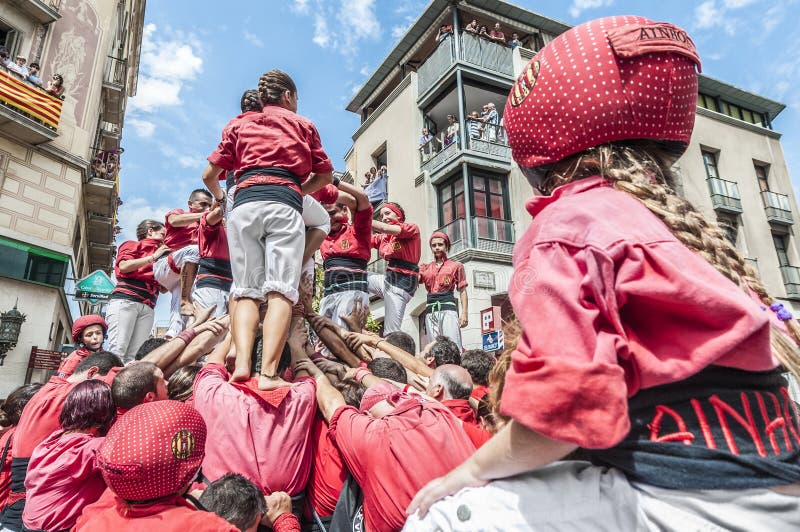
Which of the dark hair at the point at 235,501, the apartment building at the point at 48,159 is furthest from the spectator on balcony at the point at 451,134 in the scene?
the dark hair at the point at 235,501

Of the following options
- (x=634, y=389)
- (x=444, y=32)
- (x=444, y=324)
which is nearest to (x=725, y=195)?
(x=444, y=32)

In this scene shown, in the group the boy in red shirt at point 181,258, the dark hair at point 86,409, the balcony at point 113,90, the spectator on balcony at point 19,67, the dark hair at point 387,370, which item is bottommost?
the dark hair at point 86,409

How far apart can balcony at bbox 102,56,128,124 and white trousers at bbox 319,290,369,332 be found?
50.7 feet

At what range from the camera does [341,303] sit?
584 centimetres

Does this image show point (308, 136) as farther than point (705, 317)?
Yes

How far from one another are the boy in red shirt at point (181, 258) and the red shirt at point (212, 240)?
0.34 m

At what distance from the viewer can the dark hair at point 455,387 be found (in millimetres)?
2770

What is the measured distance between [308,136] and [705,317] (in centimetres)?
287

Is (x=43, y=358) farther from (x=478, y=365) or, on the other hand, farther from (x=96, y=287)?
(x=478, y=365)

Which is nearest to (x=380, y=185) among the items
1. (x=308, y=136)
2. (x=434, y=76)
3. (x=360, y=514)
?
(x=434, y=76)

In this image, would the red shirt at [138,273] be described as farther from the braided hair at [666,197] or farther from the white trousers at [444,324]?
the braided hair at [666,197]

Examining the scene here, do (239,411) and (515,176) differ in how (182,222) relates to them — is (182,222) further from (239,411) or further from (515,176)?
(515,176)

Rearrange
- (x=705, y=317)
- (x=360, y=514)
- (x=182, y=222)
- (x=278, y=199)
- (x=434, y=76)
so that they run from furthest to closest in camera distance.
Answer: (x=434, y=76), (x=182, y=222), (x=278, y=199), (x=360, y=514), (x=705, y=317)

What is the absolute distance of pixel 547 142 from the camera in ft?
4.21
